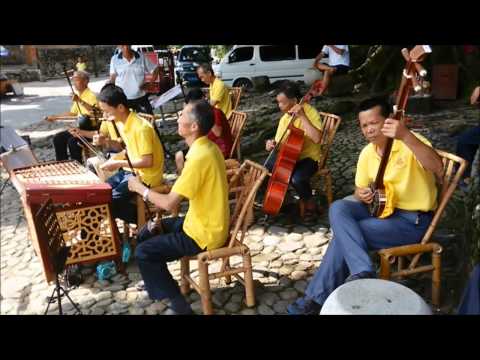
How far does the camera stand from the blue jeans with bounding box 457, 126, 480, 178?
4551mm

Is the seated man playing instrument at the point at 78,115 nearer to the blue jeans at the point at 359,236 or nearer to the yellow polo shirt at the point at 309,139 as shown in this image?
the yellow polo shirt at the point at 309,139

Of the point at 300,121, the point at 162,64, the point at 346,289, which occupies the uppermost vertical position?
the point at 162,64

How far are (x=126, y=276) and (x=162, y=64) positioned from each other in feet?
14.4

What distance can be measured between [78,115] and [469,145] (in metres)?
4.26

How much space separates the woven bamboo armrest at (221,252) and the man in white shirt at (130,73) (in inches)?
153

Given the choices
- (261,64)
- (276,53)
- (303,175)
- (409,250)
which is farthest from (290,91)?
(261,64)

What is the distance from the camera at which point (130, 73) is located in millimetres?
6039

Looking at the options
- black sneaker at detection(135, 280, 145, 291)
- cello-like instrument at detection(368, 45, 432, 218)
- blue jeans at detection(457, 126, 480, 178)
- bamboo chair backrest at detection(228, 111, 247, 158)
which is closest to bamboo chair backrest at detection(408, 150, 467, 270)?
cello-like instrument at detection(368, 45, 432, 218)

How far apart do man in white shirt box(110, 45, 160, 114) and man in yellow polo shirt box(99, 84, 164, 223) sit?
8.09ft

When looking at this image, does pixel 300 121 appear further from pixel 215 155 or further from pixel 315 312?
pixel 315 312

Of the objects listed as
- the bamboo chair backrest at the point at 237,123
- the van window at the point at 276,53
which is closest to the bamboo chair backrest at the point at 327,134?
the bamboo chair backrest at the point at 237,123

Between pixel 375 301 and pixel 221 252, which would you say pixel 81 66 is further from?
pixel 375 301
